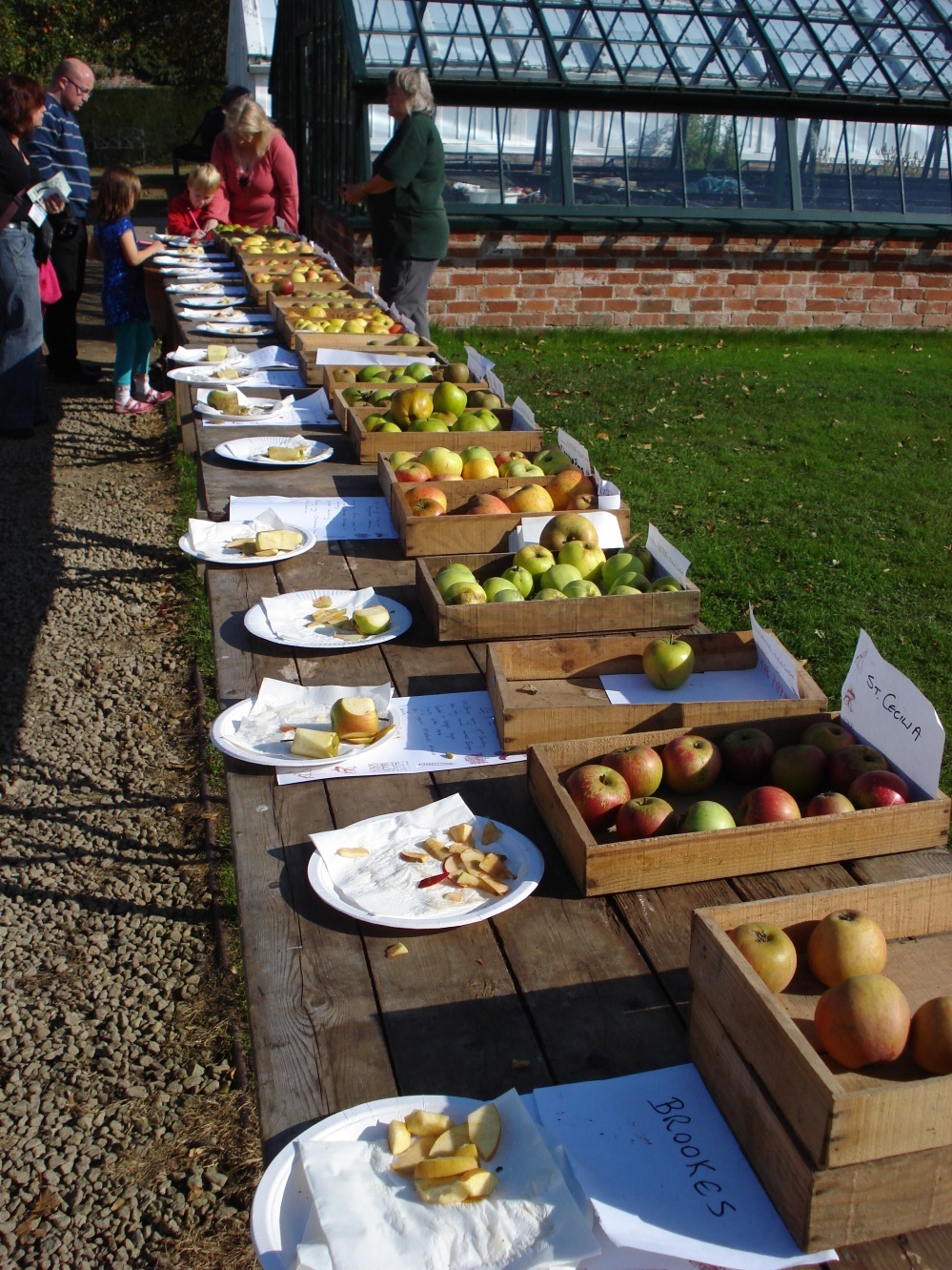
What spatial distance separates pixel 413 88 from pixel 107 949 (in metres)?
5.38

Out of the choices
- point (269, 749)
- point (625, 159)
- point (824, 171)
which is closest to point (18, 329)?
point (269, 749)

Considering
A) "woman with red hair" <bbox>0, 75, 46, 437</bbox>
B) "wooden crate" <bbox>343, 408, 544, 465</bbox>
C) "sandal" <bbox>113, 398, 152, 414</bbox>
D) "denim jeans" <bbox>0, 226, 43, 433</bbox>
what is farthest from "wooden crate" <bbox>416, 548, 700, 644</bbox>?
"sandal" <bbox>113, 398, 152, 414</bbox>

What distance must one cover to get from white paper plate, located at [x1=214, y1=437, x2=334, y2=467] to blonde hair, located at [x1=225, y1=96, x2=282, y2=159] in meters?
5.24

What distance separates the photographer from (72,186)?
8805 millimetres

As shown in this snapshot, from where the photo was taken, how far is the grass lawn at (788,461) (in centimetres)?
512

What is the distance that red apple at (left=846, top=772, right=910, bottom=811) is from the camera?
73.0 inches

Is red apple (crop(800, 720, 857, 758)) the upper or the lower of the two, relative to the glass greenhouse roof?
lower

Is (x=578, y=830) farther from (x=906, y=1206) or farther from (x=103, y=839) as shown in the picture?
(x=103, y=839)

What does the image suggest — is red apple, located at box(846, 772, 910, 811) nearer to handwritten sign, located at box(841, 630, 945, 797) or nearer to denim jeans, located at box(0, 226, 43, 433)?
handwritten sign, located at box(841, 630, 945, 797)

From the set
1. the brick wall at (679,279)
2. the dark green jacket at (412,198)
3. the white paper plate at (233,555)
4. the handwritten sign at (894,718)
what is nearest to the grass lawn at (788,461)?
the brick wall at (679,279)

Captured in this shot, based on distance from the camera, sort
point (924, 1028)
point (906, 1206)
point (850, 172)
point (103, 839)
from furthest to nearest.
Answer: point (850, 172) → point (103, 839) → point (924, 1028) → point (906, 1206)

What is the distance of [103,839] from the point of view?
3768 mm

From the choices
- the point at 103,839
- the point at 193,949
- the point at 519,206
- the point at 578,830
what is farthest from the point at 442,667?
the point at 519,206

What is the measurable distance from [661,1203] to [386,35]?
10917mm
